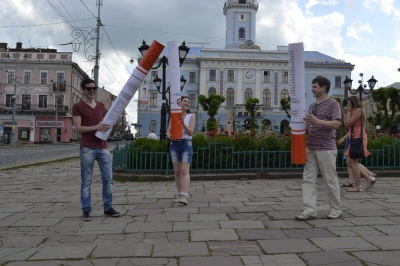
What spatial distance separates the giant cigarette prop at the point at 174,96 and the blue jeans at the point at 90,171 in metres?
1.13

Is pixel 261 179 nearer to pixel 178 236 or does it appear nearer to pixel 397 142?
pixel 397 142

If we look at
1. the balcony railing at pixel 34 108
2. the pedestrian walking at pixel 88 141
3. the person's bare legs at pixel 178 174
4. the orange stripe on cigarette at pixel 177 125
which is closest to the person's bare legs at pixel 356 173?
the person's bare legs at pixel 178 174

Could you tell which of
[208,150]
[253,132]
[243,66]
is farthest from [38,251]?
[243,66]

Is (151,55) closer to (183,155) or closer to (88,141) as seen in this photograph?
(88,141)

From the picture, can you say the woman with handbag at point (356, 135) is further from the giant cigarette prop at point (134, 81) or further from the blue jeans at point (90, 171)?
the blue jeans at point (90, 171)

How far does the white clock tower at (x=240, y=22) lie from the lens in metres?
64.4

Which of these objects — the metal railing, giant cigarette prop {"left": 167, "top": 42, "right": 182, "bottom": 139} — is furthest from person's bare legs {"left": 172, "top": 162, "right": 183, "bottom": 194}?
the metal railing

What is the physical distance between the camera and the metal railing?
9648 mm

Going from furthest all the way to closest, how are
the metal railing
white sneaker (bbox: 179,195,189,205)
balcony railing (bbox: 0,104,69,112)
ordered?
balcony railing (bbox: 0,104,69,112) → the metal railing → white sneaker (bbox: 179,195,189,205)

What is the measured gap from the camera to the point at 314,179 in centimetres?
500

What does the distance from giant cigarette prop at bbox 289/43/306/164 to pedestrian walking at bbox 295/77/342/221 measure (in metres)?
0.10

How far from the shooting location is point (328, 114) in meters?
4.93

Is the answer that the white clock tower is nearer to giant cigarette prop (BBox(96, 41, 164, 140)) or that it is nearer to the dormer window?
the dormer window

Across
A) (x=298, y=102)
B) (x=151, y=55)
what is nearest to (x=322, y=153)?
(x=298, y=102)
